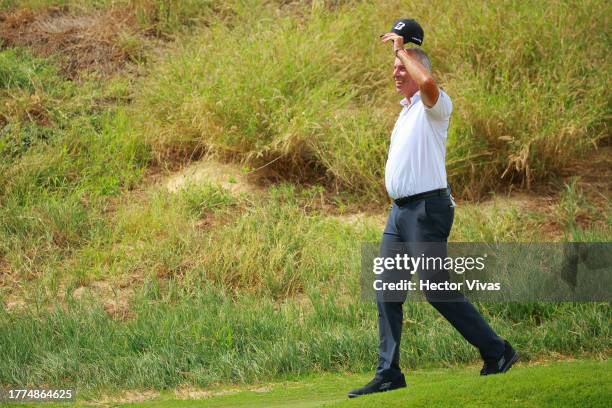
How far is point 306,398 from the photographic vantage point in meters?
6.43

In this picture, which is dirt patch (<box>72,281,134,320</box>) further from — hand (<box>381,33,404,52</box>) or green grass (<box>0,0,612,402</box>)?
hand (<box>381,33,404,52</box>)

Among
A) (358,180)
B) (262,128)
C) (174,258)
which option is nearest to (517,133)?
(358,180)

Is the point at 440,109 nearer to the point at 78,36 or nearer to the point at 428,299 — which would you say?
the point at 428,299

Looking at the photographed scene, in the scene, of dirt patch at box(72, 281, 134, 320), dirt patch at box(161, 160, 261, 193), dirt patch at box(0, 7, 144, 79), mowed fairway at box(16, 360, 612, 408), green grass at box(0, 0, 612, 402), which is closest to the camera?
mowed fairway at box(16, 360, 612, 408)

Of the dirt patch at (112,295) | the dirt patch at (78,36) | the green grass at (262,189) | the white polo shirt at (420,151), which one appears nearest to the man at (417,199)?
the white polo shirt at (420,151)

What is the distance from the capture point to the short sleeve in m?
5.74

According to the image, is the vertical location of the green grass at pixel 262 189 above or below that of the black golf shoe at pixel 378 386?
above

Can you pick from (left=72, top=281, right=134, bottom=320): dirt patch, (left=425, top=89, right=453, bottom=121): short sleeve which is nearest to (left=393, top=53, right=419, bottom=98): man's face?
(left=425, top=89, right=453, bottom=121): short sleeve

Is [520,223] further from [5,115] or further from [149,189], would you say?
[5,115]

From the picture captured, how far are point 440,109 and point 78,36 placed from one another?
7.33 m

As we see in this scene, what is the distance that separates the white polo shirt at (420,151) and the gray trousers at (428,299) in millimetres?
104

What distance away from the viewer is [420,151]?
5801 millimetres

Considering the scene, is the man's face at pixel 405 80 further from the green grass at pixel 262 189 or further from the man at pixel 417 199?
the green grass at pixel 262 189

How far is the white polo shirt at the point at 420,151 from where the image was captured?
228 inches
